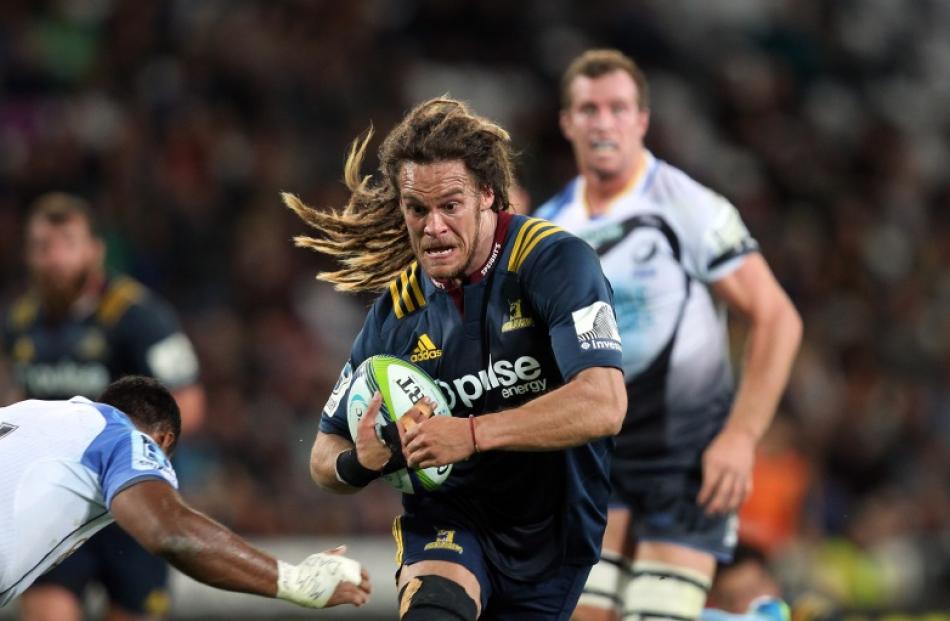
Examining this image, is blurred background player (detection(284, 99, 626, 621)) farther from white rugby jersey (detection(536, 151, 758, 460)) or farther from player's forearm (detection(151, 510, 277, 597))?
white rugby jersey (detection(536, 151, 758, 460))

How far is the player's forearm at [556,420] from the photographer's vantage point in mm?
4605

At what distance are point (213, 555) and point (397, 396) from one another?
742mm

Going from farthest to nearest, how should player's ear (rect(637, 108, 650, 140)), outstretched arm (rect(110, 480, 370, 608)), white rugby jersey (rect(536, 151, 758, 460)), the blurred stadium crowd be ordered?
the blurred stadium crowd < player's ear (rect(637, 108, 650, 140)) < white rugby jersey (rect(536, 151, 758, 460)) < outstretched arm (rect(110, 480, 370, 608))

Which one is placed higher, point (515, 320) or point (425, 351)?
point (515, 320)

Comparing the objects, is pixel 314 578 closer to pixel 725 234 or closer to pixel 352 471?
pixel 352 471

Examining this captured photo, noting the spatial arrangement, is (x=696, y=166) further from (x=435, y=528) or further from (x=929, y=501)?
(x=435, y=528)

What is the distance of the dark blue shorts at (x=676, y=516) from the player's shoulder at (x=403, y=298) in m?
1.74

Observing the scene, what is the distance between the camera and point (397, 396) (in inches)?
192

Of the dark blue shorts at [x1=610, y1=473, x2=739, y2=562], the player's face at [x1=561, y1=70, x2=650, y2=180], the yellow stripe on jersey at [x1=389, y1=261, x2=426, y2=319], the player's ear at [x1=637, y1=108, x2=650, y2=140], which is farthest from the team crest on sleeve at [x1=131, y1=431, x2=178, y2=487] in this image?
the player's ear at [x1=637, y1=108, x2=650, y2=140]

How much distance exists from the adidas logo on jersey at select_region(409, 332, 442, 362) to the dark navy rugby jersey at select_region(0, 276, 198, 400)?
10.3 feet

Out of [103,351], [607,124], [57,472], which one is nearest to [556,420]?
[57,472]

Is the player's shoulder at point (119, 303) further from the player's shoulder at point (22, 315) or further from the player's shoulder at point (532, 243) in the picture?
the player's shoulder at point (532, 243)

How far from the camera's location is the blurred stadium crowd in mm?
11883

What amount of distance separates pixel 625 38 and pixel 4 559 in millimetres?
11707
